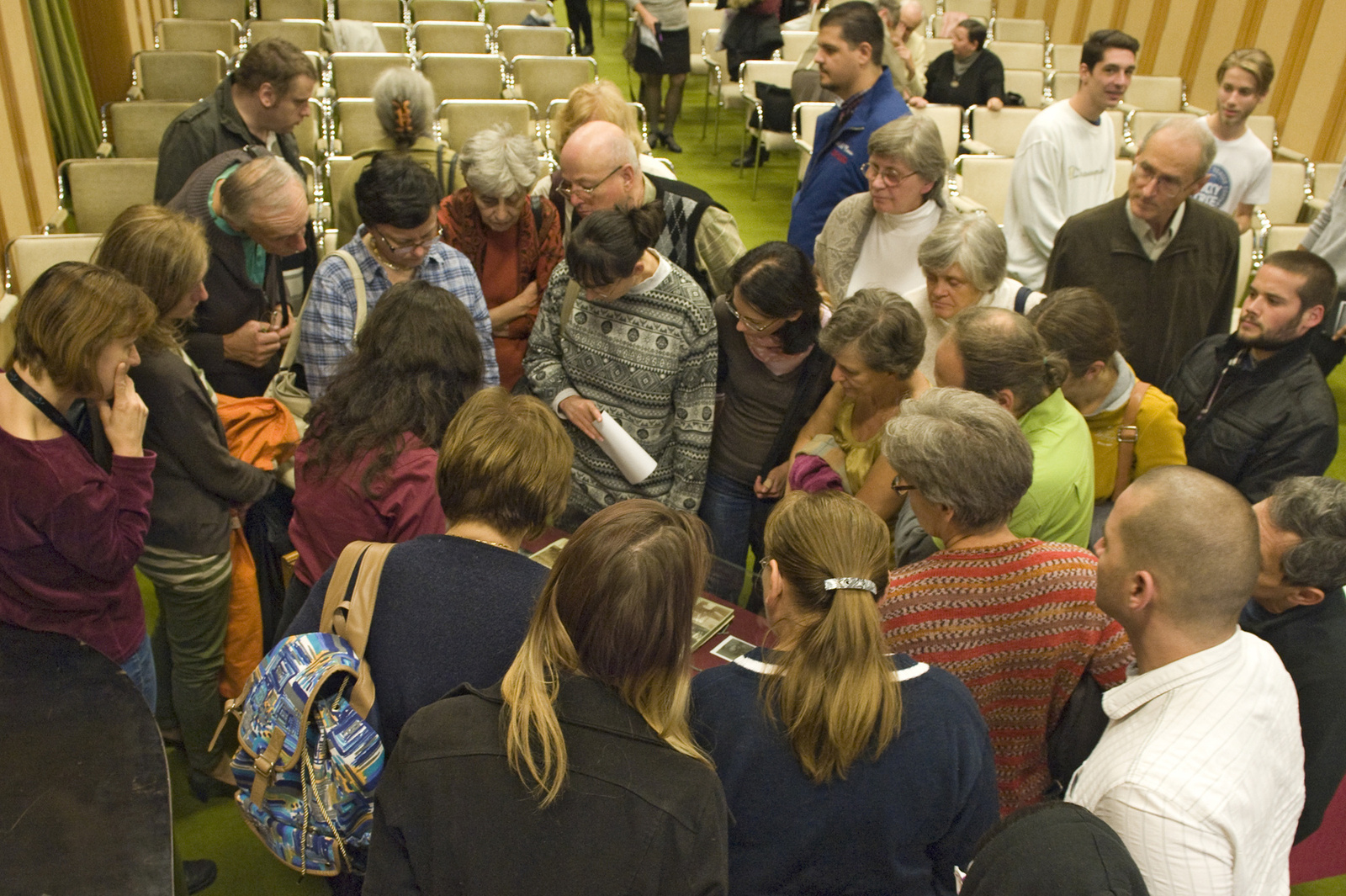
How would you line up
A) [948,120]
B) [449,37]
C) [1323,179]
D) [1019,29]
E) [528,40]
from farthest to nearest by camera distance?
[1019,29], [528,40], [449,37], [1323,179], [948,120]

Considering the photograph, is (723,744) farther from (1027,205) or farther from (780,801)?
(1027,205)

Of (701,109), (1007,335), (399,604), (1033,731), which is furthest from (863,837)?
(701,109)

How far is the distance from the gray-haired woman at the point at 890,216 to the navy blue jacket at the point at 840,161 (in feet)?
1.21

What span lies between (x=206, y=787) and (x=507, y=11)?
6690 millimetres

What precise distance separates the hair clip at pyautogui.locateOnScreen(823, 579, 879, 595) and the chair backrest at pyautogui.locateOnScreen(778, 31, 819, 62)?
7.19 meters

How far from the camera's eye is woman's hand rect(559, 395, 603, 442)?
2.69m

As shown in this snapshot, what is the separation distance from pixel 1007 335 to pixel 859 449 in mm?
464

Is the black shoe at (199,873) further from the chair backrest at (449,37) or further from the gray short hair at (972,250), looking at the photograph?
the chair backrest at (449,37)

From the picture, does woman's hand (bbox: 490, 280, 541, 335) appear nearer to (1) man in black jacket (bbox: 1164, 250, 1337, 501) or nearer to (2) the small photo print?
(2) the small photo print

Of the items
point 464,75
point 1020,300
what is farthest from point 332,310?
point 464,75

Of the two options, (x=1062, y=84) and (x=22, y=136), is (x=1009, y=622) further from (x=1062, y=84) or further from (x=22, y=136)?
(x=1062, y=84)

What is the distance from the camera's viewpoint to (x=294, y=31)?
22.2 ft

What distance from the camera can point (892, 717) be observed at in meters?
1.37

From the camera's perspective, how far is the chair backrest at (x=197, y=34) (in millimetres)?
6699
